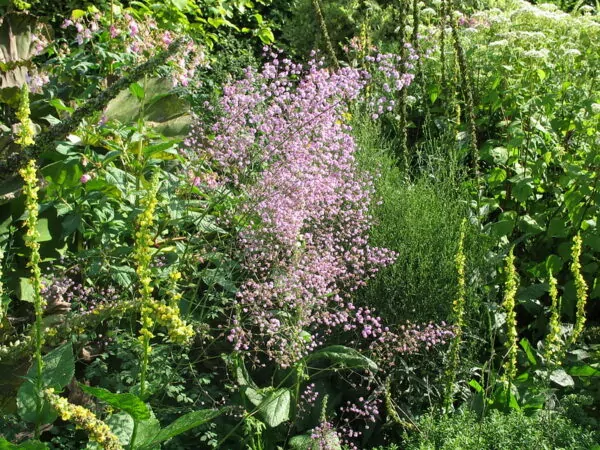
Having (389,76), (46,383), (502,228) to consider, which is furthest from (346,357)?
(389,76)

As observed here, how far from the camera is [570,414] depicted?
310cm

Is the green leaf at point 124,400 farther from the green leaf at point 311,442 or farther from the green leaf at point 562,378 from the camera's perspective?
the green leaf at point 562,378

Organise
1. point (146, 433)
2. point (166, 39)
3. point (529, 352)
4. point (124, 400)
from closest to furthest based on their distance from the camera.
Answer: point (124, 400), point (146, 433), point (529, 352), point (166, 39)

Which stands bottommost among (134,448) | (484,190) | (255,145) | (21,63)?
(484,190)

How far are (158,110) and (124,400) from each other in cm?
227

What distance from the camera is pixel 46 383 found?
76.3 inches

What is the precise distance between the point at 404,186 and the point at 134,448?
2544mm

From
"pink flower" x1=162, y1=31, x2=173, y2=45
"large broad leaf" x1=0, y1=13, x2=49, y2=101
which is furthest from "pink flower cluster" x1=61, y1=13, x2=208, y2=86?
"large broad leaf" x1=0, y1=13, x2=49, y2=101

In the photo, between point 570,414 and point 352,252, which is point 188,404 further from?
point 570,414

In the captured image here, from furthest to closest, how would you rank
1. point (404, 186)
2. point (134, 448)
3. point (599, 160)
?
1. point (404, 186)
2. point (599, 160)
3. point (134, 448)

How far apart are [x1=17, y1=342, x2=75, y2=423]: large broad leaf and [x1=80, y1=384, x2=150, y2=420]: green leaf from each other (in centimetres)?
22

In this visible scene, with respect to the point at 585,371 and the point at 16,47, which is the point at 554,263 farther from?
the point at 16,47

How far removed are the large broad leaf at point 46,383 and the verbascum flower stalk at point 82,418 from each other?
0.92ft

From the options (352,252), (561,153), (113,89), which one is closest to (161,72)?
(352,252)
